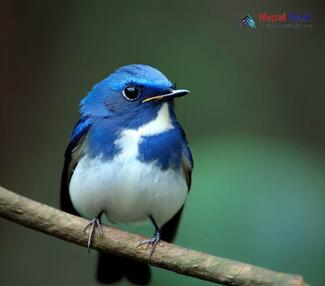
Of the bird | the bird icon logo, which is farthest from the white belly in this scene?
the bird icon logo

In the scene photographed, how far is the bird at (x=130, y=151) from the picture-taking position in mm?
1854

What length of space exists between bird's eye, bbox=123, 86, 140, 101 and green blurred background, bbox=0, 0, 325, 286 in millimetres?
129

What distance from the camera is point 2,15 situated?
2.04 metres

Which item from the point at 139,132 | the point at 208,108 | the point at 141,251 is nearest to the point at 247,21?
the point at 208,108

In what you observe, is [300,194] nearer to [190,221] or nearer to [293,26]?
[190,221]

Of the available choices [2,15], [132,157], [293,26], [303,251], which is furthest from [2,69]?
[303,251]

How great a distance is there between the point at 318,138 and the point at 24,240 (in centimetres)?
113

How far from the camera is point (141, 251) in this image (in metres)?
1.72

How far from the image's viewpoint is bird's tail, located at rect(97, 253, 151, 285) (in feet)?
7.18

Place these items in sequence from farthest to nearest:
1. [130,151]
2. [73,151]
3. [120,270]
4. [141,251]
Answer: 1. [120,270]
2. [73,151]
3. [130,151]
4. [141,251]

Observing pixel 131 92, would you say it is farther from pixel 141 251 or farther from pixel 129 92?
pixel 141 251

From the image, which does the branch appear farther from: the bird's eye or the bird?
the bird's eye

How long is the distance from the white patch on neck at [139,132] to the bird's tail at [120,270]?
53cm

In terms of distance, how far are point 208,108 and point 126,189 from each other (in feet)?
1.31
